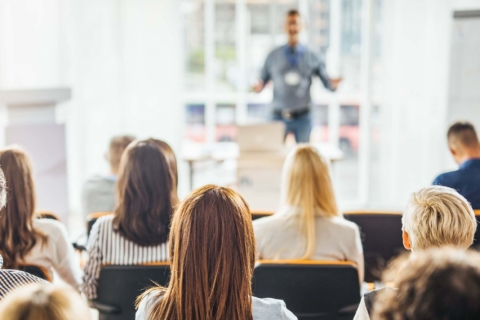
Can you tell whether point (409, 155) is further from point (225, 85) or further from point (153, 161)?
point (153, 161)

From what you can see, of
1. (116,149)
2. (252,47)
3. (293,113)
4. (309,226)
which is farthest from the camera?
(252,47)

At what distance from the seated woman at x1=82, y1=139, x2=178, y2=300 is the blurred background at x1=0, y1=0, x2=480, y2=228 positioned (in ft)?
8.55

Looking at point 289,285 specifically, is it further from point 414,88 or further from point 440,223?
point 414,88

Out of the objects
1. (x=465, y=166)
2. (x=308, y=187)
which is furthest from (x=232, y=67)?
(x=308, y=187)

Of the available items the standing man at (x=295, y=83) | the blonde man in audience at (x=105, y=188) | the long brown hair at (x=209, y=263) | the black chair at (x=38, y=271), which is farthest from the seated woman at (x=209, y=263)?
the standing man at (x=295, y=83)

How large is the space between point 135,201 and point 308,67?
369cm

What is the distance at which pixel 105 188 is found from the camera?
3.58 m

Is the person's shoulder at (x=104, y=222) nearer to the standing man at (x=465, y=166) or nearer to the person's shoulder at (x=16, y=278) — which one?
the person's shoulder at (x=16, y=278)

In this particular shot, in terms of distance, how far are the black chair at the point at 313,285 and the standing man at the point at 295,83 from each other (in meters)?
3.67

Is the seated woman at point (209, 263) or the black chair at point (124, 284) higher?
the seated woman at point (209, 263)

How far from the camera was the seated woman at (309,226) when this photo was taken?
101 inches

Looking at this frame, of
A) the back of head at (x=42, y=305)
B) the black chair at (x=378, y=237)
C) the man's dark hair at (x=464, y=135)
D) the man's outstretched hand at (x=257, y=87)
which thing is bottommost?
the black chair at (x=378, y=237)

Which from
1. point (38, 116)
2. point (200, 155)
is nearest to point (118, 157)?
point (38, 116)

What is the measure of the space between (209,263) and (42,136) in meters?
2.90
